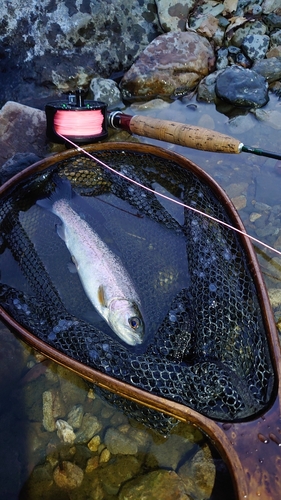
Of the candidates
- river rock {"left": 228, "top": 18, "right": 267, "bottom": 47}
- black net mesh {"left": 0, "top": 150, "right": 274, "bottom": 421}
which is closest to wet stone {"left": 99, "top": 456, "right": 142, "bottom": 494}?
black net mesh {"left": 0, "top": 150, "right": 274, "bottom": 421}

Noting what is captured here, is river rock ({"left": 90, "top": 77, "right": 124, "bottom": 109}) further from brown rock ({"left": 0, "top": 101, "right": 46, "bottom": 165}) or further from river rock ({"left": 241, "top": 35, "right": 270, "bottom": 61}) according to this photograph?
river rock ({"left": 241, "top": 35, "right": 270, "bottom": 61})

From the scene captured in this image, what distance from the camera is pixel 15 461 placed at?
2582 mm

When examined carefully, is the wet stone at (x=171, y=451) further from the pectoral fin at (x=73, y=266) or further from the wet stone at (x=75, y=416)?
the pectoral fin at (x=73, y=266)

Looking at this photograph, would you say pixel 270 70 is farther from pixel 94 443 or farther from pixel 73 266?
pixel 94 443

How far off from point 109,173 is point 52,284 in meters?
1.21

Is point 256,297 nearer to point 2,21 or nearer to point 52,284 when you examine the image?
point 52,284

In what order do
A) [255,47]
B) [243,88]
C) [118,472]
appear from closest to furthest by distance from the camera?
[118,472] < [243,88] < [255,47]

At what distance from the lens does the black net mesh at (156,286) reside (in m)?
2.30

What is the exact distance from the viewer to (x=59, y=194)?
353 cm

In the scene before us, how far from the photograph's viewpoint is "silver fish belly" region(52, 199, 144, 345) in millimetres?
2779

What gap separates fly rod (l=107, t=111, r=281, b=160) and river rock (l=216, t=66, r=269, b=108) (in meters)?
1.59

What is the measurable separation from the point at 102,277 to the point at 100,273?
4 centimetres

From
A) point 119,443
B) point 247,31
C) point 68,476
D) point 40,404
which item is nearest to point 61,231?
point 40,404

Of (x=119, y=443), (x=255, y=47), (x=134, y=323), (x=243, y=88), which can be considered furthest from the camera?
(x=255, y=47)
